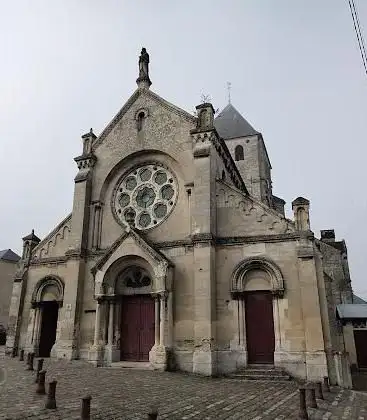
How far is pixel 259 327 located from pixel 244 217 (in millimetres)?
4694

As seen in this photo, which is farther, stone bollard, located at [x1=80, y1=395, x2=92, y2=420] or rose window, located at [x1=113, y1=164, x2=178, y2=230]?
rose window, located at [x1=113, y1=164, x2=178, y2=230]

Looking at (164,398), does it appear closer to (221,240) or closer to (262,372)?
(262,372)

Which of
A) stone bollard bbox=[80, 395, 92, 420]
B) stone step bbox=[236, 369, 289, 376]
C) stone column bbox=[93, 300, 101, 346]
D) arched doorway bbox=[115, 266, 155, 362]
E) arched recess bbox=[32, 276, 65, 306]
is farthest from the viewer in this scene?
arched recess bbox=[32, 276, 65, 306]

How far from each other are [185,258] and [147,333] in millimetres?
3813

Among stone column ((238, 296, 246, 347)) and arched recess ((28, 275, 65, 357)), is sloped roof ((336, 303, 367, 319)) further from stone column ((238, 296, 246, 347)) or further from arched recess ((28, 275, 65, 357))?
arched recess ((28, 275, 65, 357))

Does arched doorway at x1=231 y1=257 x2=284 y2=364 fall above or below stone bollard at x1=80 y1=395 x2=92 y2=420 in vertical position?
above

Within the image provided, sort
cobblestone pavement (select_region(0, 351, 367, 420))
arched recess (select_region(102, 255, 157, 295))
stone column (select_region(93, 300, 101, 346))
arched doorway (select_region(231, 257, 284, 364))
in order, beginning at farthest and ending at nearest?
1. arched recess (select_region(102, 255, 157, 295))
2. stone column (select_region(93, 300, 101, 346))
3. arched doorway (select_region(231, 257, 284, 364))
4. cobblestone pavement (select_region(0, 351, 367, 420))

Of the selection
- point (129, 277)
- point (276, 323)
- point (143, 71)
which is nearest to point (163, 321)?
point (129, 277)

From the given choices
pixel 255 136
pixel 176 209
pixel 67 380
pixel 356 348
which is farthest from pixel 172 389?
pixel 255 136

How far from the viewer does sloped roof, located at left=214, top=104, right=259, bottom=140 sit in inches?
1563

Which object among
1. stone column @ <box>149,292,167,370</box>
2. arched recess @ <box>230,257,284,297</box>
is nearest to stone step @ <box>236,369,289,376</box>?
arched recess @ <box>230,257,284,297</box>

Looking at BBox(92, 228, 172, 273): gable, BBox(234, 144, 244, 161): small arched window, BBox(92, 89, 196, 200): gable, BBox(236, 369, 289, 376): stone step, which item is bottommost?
BBox(236, 369, 289, 376): stone step

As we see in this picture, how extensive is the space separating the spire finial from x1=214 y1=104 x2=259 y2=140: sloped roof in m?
18.1

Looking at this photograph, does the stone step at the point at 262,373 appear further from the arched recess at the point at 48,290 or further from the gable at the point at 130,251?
the arched recess at the point at 48,290
